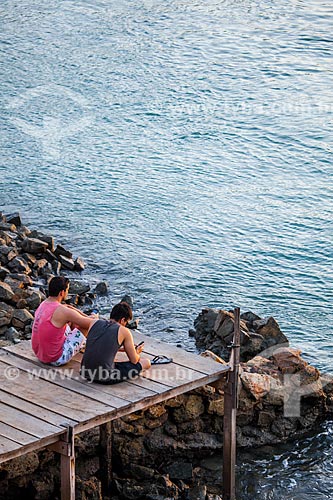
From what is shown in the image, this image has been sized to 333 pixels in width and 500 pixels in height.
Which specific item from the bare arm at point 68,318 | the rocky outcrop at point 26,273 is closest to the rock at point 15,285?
the rocky outcrop at point 26,273

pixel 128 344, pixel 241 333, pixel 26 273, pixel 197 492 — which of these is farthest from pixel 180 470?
pixel 26 273

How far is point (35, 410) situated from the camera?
33.8 feet

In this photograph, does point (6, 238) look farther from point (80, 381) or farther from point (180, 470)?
point (80, 381)

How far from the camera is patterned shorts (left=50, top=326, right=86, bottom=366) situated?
11.2 m

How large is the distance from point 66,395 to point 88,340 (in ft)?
2.27

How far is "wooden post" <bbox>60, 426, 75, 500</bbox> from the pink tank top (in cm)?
138

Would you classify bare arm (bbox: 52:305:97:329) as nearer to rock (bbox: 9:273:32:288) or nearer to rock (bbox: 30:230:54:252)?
rock (bbox: 9:273:32:288)

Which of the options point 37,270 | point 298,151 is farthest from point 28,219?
point 298,151

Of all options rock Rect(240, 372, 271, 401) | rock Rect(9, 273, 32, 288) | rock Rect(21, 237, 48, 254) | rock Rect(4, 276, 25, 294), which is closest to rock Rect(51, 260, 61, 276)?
rock Rect(21, 237, 48, 254)

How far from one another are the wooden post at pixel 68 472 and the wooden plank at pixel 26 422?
0.20 meters

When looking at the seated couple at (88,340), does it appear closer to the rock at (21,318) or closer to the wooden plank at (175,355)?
the wooden plank at (175,355)

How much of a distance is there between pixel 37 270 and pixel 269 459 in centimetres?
628

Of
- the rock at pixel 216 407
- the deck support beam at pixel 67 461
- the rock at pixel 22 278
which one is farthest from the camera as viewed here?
the rock at pixel 22 278

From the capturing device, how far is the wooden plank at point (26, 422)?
32.4 ft
